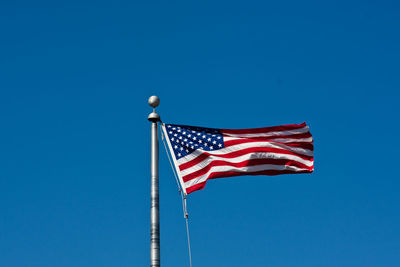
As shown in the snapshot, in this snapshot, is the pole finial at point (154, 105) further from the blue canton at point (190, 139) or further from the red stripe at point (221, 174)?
the red stripe at point (221, 174)

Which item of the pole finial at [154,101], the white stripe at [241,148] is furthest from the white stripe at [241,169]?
the pole finial at [154,101]

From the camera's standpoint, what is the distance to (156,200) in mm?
17422

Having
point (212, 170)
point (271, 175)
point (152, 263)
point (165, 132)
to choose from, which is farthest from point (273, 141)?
point (152, 263)

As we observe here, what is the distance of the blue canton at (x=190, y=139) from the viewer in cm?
2058

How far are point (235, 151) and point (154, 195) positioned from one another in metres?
Result: 5.21

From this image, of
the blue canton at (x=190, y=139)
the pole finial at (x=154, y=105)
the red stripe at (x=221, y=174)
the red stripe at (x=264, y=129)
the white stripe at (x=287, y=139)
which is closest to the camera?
the pole finial at (x=154, y=105)

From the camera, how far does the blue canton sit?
810 inches

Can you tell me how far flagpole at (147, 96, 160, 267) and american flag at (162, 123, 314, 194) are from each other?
148cm

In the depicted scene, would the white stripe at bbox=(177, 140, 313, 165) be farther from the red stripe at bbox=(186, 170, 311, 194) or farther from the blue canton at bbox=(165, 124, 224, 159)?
the red stripe at bbox=(186, 170, 311, 194)

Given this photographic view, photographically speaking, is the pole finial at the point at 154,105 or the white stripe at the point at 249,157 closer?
the pole finial at the point at 154,105

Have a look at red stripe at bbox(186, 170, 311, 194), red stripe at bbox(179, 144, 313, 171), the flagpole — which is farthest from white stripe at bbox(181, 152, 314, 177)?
the flagpole

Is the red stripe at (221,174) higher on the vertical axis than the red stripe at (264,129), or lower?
lower

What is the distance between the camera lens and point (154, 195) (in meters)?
17.5

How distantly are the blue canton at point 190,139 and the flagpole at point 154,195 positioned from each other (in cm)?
156
